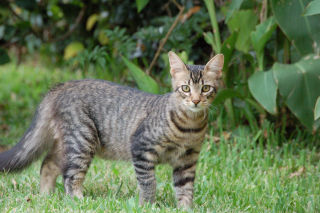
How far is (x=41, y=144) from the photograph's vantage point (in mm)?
4742

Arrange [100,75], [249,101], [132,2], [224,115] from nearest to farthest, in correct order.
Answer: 1. [249,101]
2. [224,115]
3. [100,75]
4. [132,2]

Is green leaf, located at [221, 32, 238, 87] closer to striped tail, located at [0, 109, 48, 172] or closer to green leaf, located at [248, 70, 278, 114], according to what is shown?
green leaf, located at [248, 70, 278, 114]

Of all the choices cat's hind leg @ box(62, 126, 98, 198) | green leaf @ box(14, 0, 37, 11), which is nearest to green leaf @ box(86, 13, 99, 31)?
green leaf @ box(14, 0, 37, 11)

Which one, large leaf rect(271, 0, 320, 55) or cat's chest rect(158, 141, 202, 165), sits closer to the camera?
cat's chest rect(158, 141, 202, 165)

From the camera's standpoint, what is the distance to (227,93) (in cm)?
578

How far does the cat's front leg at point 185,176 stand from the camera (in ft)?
14.6

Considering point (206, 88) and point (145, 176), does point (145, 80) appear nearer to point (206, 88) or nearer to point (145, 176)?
point (206, 88)

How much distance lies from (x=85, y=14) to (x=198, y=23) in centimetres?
Result: 233

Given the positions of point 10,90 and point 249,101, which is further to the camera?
point 10,90

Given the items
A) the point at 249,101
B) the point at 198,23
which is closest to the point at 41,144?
the point at 249,101

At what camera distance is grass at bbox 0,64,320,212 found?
4020 millimetres

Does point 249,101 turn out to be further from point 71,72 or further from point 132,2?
point 71,72

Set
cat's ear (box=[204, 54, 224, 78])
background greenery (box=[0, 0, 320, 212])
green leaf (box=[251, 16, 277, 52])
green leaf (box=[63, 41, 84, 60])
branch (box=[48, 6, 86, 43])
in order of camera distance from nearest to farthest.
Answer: cat's ear (box=[204, 54, 224, 78]) → background greenery (box=[0, 0, 320, 212]) → green leaf (box=[251, 16, 277, 52]) → branch (box=[48, 6, 86, 43]) → green leaf (box=[63, 41, 84, 60])

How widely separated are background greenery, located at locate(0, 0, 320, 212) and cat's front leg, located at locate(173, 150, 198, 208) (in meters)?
0.18
